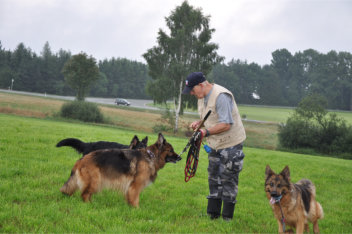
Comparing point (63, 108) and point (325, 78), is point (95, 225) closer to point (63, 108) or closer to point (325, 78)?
point (63, 108)

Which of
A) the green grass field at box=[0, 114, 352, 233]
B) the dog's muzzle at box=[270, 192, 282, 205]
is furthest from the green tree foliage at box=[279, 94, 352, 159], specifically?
the dog's muzzle at box=[270, 192, 282, 205]

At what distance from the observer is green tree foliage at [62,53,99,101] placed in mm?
46250

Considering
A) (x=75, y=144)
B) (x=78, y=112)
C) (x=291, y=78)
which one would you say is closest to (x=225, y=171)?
(x=75, y=144)

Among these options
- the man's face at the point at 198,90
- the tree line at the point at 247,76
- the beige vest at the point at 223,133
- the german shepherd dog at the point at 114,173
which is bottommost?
the german shepherd dog at the point at 114,173

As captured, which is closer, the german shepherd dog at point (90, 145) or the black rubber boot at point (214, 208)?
the black rubber boot at point (214, 208)

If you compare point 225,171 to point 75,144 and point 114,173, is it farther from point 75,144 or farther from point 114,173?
point 75,144

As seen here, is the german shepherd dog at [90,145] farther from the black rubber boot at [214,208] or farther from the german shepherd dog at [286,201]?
the german shepherd dog at [286,201]

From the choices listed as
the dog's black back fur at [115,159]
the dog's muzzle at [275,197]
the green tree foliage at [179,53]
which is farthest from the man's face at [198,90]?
the green tree foliage at [179,53]

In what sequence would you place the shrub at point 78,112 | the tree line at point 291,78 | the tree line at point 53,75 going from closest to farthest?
the shrub at point 78,112, the tree line at point 53,75, the tree line at point 291,78

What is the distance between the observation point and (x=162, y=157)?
643 centimetres

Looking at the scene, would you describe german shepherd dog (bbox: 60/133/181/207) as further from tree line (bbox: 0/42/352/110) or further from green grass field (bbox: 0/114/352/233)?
tree line (bbox: 0/42/352/110)

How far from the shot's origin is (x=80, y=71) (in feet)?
152

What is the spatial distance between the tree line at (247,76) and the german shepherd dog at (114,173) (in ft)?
251

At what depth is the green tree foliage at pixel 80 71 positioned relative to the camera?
46.2 m
